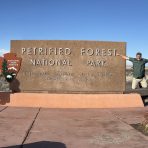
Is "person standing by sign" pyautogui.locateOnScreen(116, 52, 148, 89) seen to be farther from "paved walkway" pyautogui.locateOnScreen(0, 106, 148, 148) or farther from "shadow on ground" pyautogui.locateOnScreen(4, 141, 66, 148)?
"shadow on ground" pyautogui.locateOnScreen(4, 141, 66, 148)

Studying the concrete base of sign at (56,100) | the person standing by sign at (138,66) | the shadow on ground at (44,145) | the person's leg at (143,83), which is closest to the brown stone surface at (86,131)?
the shadow on ground at (44,145)

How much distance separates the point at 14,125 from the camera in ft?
27.4

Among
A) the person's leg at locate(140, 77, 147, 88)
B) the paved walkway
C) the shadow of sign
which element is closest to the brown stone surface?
the paved walkway

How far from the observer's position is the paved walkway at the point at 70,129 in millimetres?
6645

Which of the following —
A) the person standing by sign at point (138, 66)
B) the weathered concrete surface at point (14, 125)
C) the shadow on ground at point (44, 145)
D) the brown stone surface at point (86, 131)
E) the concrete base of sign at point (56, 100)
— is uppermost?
the person standing by sign at point (138, 66)

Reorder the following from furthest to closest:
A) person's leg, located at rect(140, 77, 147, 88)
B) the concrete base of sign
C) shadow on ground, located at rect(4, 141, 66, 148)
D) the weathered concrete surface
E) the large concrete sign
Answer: the large concrete sign
person's leg, located at rect(140, 77, 147, 88)
the concrete base of sign
the weathered concrete surface
shadow on ground, located at rect(4, 141, 66, 148)

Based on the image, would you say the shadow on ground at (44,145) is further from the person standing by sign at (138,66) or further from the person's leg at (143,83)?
the person's leg at (143,83)

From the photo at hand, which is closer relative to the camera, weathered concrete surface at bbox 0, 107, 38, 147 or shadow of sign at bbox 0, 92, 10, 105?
weathered concrete surface at bbox 0, 107, 38, 147

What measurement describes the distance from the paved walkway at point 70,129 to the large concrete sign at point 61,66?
2.43m

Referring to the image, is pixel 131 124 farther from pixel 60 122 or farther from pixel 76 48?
pixel 76 48

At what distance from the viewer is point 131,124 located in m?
8.80

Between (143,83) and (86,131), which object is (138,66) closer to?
(143,83)

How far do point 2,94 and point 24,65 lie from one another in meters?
1.41

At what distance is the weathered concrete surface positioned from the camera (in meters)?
6.78
